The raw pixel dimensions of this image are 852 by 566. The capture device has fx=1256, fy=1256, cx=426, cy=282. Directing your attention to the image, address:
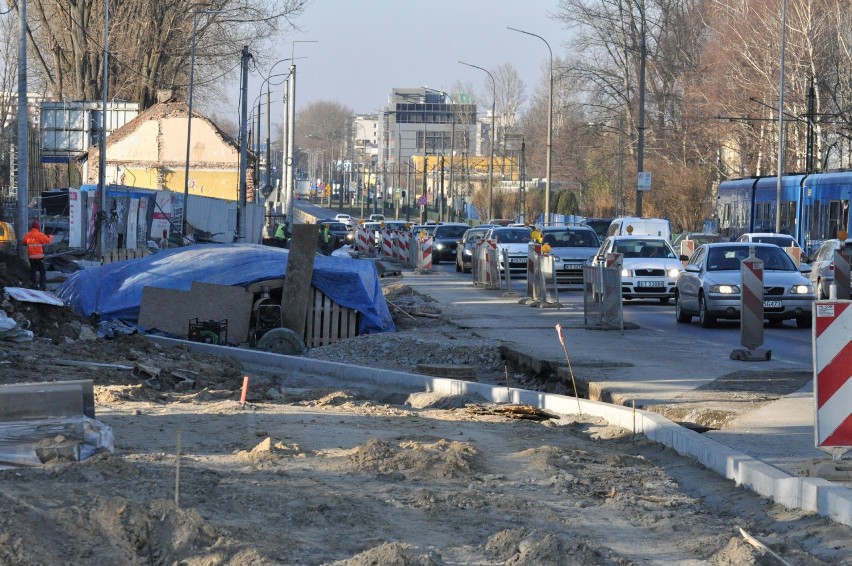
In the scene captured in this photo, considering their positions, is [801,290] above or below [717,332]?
above

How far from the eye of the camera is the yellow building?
7044cm

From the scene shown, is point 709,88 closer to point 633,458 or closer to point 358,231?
point 358,231

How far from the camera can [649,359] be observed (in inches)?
631

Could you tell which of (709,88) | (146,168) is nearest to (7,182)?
(146,168)

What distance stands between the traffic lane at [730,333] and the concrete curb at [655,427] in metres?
4.92

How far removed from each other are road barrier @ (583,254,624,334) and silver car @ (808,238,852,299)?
7695 mm

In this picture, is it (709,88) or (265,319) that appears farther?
(709,88)

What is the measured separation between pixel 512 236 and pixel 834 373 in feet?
107

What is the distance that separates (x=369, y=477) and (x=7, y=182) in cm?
7000

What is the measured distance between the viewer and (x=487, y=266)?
3288cm

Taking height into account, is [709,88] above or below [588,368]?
above

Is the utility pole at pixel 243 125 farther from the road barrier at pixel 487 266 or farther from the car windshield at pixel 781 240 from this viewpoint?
the car windshield at pixel 781 240

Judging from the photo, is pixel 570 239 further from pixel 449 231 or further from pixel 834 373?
pixel 834 373

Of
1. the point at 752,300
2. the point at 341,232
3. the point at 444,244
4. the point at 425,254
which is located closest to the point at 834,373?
the point at 752,300
